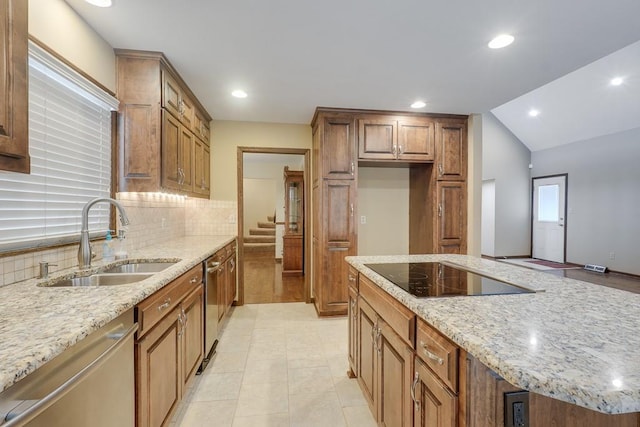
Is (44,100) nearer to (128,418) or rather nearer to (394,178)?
(128,418)

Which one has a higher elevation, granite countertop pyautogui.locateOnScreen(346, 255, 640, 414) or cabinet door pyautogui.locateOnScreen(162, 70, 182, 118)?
cabinet door pyautogui.locateOnScreen(162, 70, 182, 118)

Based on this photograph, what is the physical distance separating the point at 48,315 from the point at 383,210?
3.54m

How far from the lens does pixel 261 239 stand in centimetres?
880

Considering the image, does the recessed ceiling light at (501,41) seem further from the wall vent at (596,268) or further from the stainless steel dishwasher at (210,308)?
the wall vent at (596,268)

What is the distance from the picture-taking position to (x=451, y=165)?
3543 mm

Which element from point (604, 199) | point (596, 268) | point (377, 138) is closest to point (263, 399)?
point (377, 138)

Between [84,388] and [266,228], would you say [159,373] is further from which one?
[266,228]

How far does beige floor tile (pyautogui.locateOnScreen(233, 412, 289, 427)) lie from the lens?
5.63ft

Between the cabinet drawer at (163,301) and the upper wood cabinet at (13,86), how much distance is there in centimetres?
70

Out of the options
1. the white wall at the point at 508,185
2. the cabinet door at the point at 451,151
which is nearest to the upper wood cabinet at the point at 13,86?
the cabinet door at the point at 451,151

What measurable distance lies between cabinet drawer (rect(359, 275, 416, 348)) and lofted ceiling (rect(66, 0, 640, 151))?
1.67 m

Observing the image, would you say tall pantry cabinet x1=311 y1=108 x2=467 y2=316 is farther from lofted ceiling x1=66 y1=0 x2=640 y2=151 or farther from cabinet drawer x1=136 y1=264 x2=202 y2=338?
cabinet drawer x1=136 y1=264 x2=202 y2=338

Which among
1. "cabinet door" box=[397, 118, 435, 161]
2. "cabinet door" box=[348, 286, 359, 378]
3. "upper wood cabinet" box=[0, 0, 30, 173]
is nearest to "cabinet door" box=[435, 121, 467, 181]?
"cabinet door" box=[397, 118, 435, 161]

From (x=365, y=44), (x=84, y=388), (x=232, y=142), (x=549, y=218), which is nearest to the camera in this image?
(x=84, y=388)
